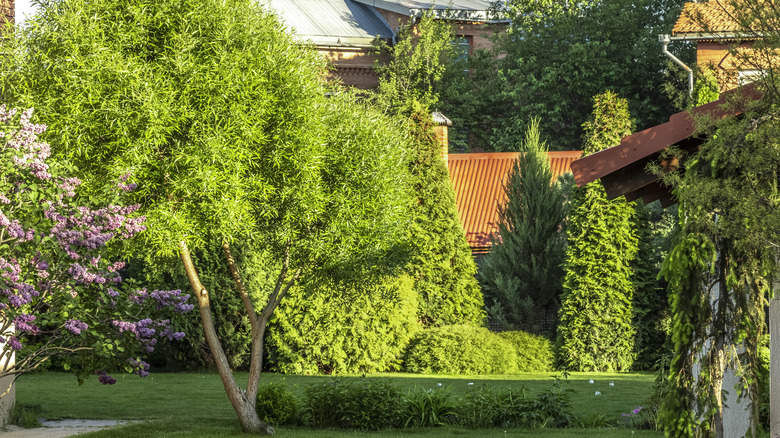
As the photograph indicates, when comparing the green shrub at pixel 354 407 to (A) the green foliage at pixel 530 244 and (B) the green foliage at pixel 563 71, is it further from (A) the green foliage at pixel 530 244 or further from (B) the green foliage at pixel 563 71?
(B) the green foliage at pixel 563 71

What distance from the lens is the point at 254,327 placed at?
1159 centimetres

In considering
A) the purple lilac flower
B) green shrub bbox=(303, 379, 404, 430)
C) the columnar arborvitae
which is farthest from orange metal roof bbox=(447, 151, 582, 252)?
the purple lilac flower

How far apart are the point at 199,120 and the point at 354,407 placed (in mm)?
4558

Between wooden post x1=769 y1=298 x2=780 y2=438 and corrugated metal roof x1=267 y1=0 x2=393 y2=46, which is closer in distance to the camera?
wooden post x1=769 y1=298 x2=780 y2=438

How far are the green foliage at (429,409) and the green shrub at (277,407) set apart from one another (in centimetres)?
162

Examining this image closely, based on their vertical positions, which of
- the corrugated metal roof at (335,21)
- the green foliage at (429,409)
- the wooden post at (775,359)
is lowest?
the green foliage at (429,409)

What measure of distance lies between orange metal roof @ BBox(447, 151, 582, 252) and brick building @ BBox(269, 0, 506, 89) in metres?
12.7

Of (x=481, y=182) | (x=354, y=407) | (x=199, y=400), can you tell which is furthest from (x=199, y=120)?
(x=481, y=182)

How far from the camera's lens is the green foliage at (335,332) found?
17.1 metres

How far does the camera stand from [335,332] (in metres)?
17.2

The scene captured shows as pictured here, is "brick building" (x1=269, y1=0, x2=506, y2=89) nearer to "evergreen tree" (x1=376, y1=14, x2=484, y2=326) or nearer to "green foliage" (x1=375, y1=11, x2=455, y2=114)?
"green foliage" (x1=375, y1=11, x2=455, y2=114)

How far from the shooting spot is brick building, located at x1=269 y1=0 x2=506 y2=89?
39.4m

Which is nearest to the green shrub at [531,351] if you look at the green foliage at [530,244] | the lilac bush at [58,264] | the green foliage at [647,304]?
the green foliage at [530,244]

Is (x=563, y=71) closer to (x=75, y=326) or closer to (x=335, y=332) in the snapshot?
(x=335, y=332)
